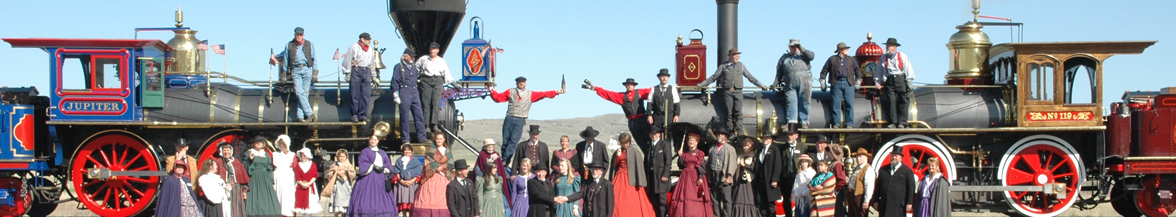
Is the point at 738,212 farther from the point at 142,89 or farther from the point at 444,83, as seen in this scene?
the point at 142,89

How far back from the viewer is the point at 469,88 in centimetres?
1755

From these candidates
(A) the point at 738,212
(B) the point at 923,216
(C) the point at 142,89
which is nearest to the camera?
(B) the point at 923,216

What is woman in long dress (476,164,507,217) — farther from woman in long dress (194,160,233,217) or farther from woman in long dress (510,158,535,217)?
woman in long dress (194,160,233,217)

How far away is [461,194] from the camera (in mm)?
13414

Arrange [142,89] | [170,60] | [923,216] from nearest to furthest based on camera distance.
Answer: [923,216] → [142,89] → [170,60]

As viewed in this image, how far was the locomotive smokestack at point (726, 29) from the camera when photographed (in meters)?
18.2

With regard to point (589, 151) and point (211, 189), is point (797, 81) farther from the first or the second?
point (211, 189)

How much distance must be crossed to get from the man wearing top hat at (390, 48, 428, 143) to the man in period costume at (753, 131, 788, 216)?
4619 mm

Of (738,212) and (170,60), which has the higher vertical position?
(170,60)

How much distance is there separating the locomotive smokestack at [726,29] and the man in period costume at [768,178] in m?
3.57

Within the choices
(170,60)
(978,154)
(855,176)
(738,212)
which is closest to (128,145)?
(170,60)

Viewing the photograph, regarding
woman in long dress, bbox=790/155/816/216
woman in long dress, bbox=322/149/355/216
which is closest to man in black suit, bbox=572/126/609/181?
woman in long dress, bbox=790/155/816/216

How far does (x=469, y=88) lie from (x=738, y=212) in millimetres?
4847

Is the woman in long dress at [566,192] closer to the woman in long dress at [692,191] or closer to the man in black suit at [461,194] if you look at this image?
the man in black suit at [461,194]
